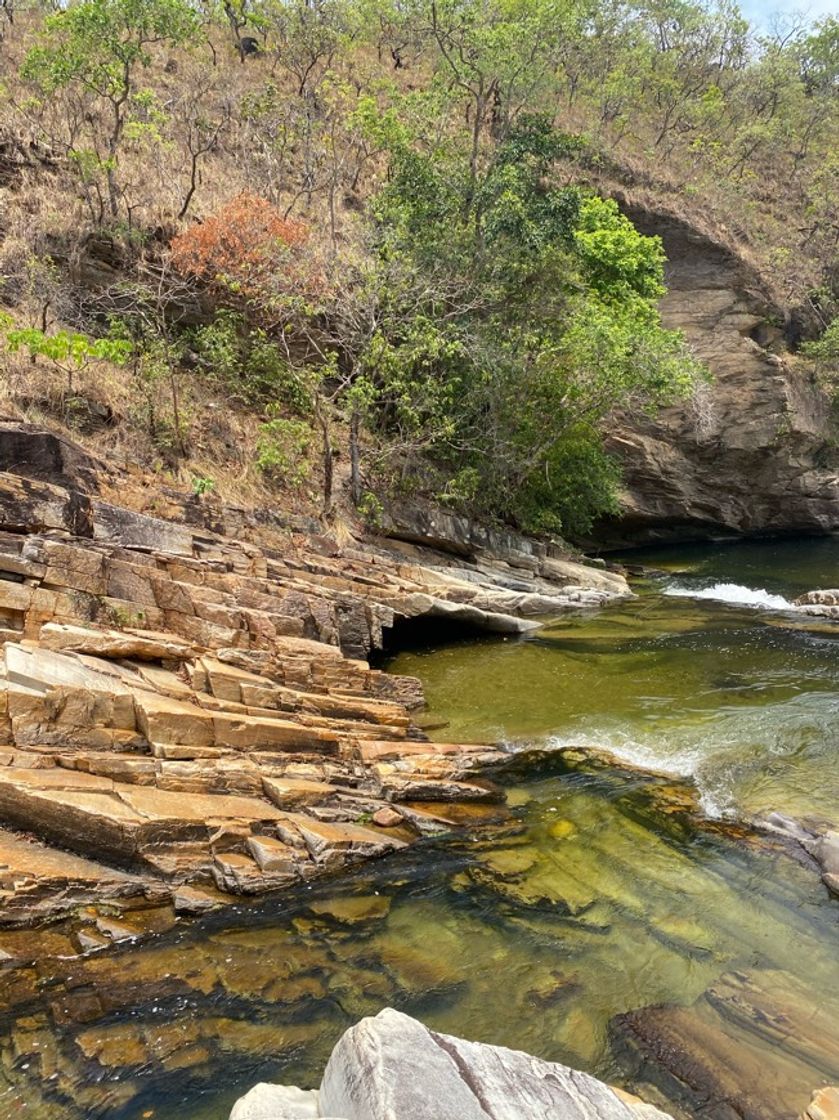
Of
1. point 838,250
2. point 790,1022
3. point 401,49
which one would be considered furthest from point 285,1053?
point 401,49

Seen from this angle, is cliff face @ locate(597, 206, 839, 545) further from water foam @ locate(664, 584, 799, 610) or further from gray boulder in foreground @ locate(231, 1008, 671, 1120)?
gray boulder in foreground @ locate(231, 1008, 671, 1120)

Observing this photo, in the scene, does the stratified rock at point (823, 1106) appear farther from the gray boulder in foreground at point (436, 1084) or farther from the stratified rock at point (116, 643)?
the stratified rock at point (116, 643)

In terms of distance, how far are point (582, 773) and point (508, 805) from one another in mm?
1322

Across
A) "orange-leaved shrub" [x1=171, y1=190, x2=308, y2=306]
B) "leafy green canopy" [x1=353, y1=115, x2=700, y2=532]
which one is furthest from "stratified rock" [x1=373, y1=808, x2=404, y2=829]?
"orange-leaved shrub" [x1=171, y1=190, x2=308, y2=306]

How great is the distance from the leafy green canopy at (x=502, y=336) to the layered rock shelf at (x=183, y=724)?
24.0 ft

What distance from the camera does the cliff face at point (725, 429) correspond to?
29.6 m

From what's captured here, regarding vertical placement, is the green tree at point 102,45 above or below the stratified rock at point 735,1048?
above

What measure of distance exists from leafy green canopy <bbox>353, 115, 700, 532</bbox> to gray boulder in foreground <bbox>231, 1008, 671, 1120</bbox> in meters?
14.9

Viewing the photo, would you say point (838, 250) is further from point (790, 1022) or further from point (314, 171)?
point (790, 1022)

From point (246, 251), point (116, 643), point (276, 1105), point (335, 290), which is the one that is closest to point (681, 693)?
point (116, 643)

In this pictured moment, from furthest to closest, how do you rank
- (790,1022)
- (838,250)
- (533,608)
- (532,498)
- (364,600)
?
1. (838,250)
2. (532,498)
3. (533,608)
4. (364,600)
5. (790,1022)

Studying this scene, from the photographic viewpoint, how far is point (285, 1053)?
4.66 m

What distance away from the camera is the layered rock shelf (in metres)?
6.28

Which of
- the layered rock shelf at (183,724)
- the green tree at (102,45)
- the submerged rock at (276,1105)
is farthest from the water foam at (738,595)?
the green tree at (102,45)
